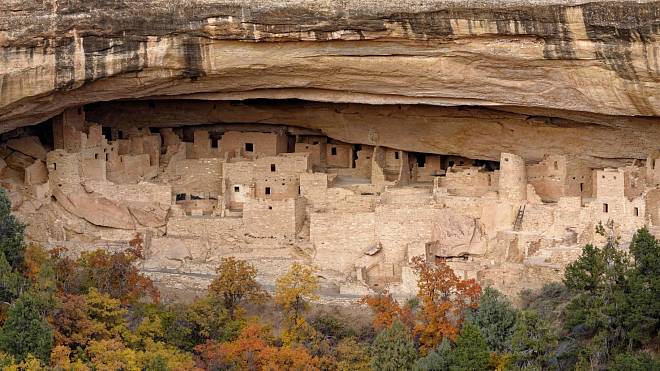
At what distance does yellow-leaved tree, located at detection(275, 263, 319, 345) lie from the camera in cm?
2433

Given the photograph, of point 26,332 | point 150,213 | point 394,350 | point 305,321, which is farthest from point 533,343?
point 150,213

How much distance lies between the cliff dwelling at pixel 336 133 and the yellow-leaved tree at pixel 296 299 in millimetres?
915

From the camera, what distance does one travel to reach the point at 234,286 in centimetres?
2531

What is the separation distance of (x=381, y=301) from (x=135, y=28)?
542 centimetres

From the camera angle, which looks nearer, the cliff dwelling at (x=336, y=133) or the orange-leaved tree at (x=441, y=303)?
the orange-leaved tree at (x=441, y=303)

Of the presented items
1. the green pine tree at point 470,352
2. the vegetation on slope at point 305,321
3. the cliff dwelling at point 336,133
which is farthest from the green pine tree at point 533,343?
the cliff dwelling at point 336,133

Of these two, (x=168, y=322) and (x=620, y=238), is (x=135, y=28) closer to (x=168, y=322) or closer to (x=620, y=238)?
Result: (x=168, y=322)

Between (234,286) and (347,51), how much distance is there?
3982 mm

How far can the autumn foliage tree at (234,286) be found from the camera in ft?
83.3

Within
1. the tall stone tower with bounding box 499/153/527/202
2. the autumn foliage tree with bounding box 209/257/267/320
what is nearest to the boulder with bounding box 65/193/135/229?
the autumn foliage tree with bounding box 209/257/267/320

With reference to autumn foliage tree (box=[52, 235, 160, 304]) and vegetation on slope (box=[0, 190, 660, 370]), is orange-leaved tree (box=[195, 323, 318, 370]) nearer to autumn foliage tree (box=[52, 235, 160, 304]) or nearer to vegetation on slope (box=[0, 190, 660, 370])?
vegetation on slope (box=[0, 190, 660, 370])

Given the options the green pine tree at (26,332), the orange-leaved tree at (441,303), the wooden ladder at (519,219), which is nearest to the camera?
the green pine tree at (26,332)

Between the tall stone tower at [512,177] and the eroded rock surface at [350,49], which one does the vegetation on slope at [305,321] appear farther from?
the eroded rock surface at [350,49]

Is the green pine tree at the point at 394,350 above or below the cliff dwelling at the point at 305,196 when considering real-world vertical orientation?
below
